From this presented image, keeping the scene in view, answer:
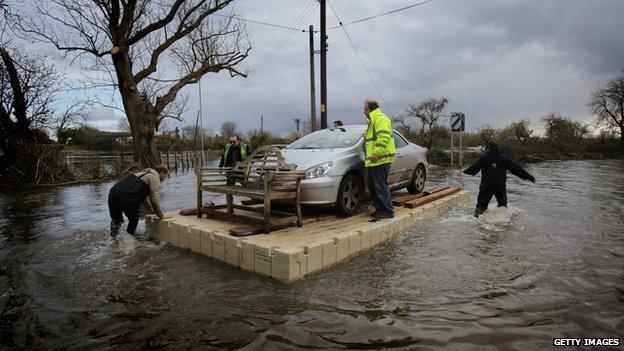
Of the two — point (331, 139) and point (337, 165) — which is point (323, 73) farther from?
point (337, 165)

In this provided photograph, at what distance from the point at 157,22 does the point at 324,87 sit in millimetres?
7311

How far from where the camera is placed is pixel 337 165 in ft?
21.6

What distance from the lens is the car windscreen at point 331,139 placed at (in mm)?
7402

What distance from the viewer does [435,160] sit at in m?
26.9

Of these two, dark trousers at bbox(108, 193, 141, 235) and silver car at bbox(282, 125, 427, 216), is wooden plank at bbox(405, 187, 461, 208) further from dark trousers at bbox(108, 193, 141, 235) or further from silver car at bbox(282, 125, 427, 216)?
dark trousers at bbox(108, 193, 141, 235)

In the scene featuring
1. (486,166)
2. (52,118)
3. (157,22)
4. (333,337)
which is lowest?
(333,337)

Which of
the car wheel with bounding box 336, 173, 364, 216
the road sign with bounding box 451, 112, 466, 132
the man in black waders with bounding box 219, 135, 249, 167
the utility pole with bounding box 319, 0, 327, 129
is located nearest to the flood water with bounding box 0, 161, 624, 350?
the car wheel with bounding box 336, 173, 364, 216

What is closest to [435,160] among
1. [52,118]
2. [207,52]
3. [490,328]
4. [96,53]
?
[207,52]

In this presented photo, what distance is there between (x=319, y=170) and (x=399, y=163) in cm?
248

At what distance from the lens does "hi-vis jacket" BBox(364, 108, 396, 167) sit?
6.52m

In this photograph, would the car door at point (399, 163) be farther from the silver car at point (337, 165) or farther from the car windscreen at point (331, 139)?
the car windscreen at point (331, 139)

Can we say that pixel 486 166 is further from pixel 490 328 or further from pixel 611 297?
pixel 490 328

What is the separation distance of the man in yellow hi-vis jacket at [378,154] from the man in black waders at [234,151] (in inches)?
147

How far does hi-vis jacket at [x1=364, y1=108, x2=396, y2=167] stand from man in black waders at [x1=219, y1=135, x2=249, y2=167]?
3838mm
